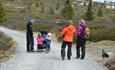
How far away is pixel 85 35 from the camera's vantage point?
24.0 metres

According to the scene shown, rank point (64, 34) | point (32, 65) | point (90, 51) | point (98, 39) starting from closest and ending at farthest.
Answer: point (32, 65)
point (64, 34)
point (90, 51)
point (98, 39)

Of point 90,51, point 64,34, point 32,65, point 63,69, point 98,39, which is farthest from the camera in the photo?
point 98,39

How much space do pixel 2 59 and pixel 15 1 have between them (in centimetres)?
12285

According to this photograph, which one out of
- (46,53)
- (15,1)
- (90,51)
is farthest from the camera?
(15,1)

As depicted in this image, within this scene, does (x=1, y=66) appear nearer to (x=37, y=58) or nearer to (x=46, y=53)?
(x=37, y=58)

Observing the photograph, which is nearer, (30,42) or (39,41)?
(30,42)

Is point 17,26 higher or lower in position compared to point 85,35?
lower

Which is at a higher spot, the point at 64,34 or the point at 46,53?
the point at 64,34

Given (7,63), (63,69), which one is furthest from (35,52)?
(63,69)

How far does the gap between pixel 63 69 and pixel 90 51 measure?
11.4m

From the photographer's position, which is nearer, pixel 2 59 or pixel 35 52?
pixel 2 59

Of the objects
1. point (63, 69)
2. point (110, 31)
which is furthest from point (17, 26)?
point (63, 69)

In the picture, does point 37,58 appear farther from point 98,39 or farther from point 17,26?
point 17,26

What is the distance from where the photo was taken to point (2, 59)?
952 inches
